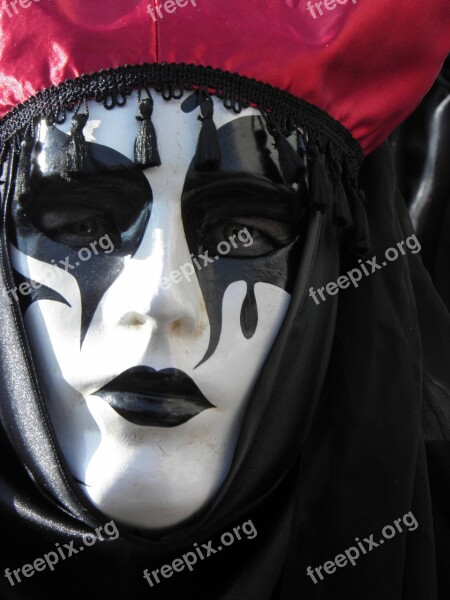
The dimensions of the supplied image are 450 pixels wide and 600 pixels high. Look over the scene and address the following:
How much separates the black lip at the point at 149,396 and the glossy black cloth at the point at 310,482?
174 millimetres

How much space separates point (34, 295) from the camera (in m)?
1.65

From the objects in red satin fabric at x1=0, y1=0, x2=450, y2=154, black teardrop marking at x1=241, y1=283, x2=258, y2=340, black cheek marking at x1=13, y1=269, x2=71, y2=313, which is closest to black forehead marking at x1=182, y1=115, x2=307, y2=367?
black teardrop marking at x1=241, y1=283, x2=258, y2=340

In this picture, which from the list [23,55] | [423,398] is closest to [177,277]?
[23,55]

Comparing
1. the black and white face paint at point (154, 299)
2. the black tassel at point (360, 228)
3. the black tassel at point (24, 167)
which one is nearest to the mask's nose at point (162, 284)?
the black and white face paint at point (154, 299)

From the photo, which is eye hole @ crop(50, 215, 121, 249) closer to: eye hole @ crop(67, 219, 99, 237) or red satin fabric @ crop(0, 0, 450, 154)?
eye hole @ crop(67, 219, 99, 237)

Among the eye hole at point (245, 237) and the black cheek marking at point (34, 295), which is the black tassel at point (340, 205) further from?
the black cheek marking at point (34, 295)

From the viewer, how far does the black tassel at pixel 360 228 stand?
5.97 ft

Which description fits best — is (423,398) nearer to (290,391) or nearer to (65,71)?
(290,391)

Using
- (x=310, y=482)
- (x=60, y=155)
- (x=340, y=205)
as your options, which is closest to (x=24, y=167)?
(x=60, y=155)

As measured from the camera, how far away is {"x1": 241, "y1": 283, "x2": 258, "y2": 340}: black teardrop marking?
1.65 meters

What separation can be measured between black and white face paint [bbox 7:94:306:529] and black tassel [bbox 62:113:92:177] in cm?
2

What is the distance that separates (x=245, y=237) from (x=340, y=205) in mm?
192

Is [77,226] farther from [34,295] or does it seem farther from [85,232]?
[34,295]

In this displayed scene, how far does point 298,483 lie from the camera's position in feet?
5.92
